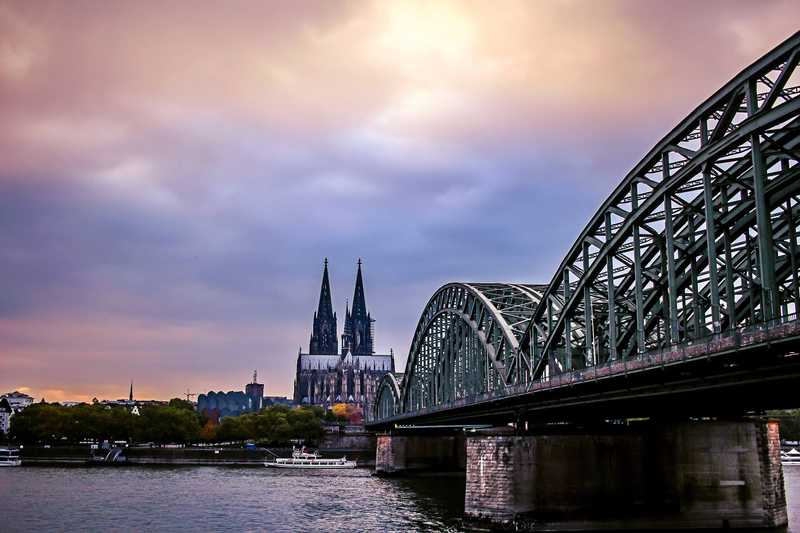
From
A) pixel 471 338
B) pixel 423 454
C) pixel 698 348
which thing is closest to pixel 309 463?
pixel 423 454

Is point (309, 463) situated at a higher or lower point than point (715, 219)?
lower

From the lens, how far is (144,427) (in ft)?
570

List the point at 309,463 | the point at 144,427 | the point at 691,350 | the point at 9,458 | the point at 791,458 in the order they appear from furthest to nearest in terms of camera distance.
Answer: the point at 144,427, the point at 309,463, the point at 791,458, the point at 9,458, the point at 691,350

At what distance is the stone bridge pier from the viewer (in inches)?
1971

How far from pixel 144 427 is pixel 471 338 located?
4012 inches

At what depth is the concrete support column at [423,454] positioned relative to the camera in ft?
389

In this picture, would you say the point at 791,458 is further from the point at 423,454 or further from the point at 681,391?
the point at 681,391

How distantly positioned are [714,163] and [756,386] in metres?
11.6

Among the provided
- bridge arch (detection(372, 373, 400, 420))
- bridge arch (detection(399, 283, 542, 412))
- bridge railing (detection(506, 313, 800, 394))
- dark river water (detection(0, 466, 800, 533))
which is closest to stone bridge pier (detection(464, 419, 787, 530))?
dark river water (detection(0, 466, 800, 533))

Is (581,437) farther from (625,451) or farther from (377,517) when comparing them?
→ (377,517)

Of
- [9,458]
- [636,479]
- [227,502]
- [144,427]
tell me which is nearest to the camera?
[636,479]

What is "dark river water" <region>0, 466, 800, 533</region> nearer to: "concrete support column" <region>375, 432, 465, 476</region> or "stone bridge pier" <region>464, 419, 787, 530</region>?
"stone bridge pier" <region>464, 419, 787, 530</region>

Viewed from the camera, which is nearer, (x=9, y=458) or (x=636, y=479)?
(x=636, y=479)

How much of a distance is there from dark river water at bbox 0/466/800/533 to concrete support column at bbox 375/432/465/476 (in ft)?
19.8
